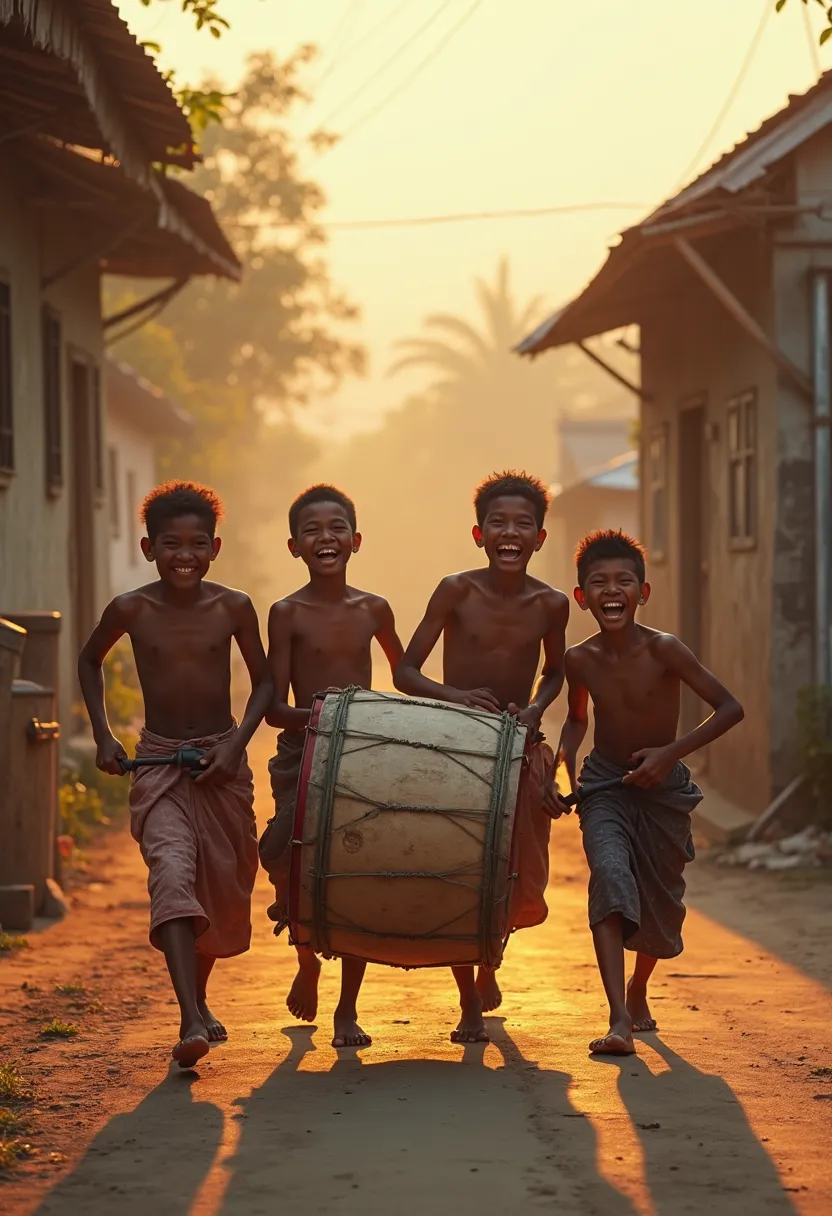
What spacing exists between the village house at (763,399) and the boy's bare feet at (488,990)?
17.2ft

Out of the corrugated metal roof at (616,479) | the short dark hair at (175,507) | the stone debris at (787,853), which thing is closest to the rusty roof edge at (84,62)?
the short dark hair at (175,507)

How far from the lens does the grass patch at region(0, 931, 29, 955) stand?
773cm

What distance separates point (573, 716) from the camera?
598 cm

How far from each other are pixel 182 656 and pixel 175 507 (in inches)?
18.6

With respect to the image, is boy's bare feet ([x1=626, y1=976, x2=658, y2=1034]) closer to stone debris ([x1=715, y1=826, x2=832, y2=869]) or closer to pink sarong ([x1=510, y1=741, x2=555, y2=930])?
pink sarong ([x1=510, y1=741, x2=555, y2=930])

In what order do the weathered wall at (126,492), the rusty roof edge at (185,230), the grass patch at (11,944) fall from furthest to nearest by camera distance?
the weathered wall at (126,492), the rusty roof edge at (185,230), the grass patch at (11,944)

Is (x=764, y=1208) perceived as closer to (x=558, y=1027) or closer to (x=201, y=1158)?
(x=201, y=1158)

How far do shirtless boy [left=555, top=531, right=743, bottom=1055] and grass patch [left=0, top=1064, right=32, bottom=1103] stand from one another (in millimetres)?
1832

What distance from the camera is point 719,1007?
6492 millimetres

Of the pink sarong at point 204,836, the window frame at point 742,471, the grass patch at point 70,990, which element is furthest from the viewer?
the window frame at point 742,471

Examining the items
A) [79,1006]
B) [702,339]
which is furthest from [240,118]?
[79,1006]

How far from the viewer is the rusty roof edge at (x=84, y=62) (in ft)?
23.0

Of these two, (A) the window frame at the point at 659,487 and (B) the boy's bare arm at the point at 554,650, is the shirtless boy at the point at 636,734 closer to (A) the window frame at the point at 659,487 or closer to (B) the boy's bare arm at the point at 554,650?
(B) the boy's bare arm at the point at 554,650

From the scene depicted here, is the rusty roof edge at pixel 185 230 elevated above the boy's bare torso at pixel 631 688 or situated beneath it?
elevated above
